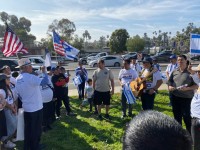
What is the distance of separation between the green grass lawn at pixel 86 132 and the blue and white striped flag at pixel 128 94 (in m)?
0.54

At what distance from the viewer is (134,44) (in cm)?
6022

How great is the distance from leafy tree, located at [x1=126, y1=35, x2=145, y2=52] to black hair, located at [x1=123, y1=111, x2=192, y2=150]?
59.2 m

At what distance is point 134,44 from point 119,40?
3.46 m

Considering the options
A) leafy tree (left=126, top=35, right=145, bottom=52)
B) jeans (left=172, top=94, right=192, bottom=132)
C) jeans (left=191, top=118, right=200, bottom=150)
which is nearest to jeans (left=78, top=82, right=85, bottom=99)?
jeans (left=172, top=94, right=192, bottom=132)

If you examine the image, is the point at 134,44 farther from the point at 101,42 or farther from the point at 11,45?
the point at 101,42

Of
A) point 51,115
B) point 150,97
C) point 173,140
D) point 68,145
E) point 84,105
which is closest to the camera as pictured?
point 173,140

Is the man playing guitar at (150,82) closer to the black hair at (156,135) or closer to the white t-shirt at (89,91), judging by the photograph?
the white t-shirt at (89,91)

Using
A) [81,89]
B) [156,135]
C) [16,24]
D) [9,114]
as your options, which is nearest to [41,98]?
[9,114]

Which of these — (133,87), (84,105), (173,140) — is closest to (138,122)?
(173,140)

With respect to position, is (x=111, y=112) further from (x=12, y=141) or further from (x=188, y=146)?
(x=188, y=146)

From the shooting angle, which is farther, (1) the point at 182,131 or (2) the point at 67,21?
(2) the point at 67,21

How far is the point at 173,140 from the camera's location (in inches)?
40.1

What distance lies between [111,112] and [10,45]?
3759 mm

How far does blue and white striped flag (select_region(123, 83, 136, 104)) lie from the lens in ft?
25.5
